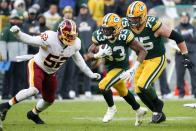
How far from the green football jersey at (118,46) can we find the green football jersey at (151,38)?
29 centimetres

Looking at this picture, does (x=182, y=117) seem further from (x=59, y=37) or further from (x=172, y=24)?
(x=172, y=24)

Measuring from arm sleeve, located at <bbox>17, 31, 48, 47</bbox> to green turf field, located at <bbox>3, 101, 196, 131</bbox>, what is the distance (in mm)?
1146

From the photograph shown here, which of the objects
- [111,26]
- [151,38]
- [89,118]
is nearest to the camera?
[111,26]

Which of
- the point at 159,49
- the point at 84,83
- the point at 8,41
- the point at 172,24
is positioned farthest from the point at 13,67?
the point at 159,49

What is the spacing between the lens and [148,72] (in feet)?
35.8

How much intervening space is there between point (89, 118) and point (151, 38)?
1.77 m

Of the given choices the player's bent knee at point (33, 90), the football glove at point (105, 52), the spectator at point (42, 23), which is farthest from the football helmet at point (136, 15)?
the spectator at point (42, 23)

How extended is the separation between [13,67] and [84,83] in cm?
181

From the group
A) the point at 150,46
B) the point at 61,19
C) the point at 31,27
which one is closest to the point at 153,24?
the point at 150,46

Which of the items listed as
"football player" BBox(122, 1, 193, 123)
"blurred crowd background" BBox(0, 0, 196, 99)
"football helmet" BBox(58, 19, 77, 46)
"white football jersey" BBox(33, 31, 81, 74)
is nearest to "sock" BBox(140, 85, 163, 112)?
"football player" BBox(122, 1, 193, 123)

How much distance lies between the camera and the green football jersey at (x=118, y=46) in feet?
35.3

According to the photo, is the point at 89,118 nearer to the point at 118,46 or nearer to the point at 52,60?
the point at 118,46

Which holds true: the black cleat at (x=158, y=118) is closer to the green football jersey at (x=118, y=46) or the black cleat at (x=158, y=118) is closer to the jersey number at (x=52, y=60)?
the green football jersey at (x=118, y=46)

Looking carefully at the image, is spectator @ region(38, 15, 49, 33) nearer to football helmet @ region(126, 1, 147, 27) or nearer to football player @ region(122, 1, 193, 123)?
football player @ region(122, 1, 193, 123)
